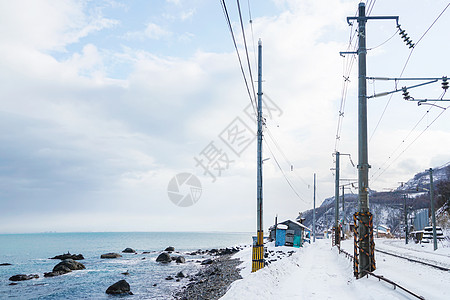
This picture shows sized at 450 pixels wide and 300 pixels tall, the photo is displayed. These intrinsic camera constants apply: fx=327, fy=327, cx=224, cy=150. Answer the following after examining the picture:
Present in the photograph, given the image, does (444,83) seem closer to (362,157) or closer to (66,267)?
(362,157)

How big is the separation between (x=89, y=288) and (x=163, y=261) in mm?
24766

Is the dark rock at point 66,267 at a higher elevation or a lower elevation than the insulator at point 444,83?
lower

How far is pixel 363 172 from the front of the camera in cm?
1448

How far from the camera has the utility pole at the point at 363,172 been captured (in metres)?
14.0

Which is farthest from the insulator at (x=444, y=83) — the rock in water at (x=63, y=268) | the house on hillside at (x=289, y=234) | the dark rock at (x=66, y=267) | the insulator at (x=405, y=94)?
the dark rock at (x=66, y=267)

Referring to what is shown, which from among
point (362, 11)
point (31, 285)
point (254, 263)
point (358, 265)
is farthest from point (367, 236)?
point (31, 285)

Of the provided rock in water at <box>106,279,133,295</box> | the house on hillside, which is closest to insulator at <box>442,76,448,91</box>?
rock in water at <box>106,279,133,295</box>

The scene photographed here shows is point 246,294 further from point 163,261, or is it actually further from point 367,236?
point 163,261

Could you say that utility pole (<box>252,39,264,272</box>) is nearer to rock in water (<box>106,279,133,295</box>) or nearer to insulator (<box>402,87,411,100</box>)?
insulator (<box>402,87,411,100</box>)

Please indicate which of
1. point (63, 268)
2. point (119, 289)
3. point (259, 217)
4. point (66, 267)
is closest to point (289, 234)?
point (119, 289)

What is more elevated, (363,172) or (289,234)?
(363,172)

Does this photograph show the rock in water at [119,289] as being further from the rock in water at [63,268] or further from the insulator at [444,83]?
the insulator at [444,83]

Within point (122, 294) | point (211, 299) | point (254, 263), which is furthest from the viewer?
point (122, 294)

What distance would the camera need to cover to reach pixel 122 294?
2905cm
